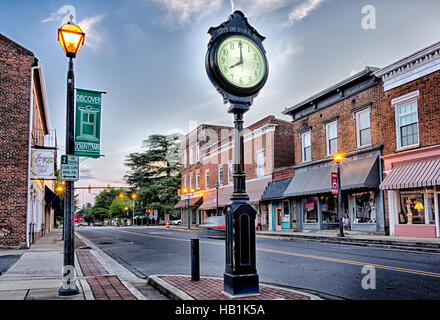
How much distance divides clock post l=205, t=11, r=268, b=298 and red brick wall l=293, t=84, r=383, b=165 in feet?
56.5

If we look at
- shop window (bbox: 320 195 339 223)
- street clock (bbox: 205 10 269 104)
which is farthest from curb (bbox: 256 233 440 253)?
street clock (bbox: 205 10 269 104)

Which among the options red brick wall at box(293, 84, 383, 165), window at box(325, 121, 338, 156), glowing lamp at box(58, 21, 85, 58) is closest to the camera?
glowing lamp at box(58, 21, 85, 58)

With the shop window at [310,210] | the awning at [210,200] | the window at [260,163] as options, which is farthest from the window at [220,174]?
the shop window at [310,210]

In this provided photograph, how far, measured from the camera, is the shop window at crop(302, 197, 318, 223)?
27.1 metres

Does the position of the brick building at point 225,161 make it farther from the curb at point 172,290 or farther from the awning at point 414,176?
the curb at point 172,290

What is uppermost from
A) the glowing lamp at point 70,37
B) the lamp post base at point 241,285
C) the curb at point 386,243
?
the glowing lamp at point 70,37

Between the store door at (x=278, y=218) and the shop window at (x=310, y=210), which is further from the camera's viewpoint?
the store door at (x=278, y=218)

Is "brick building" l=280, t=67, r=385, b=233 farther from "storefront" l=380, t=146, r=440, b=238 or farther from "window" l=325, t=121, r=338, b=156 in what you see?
"storefront" l=380, t=146, r=440, b=238

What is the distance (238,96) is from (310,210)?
878 inches

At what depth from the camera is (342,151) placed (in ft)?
82.0

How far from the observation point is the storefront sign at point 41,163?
1795cm
